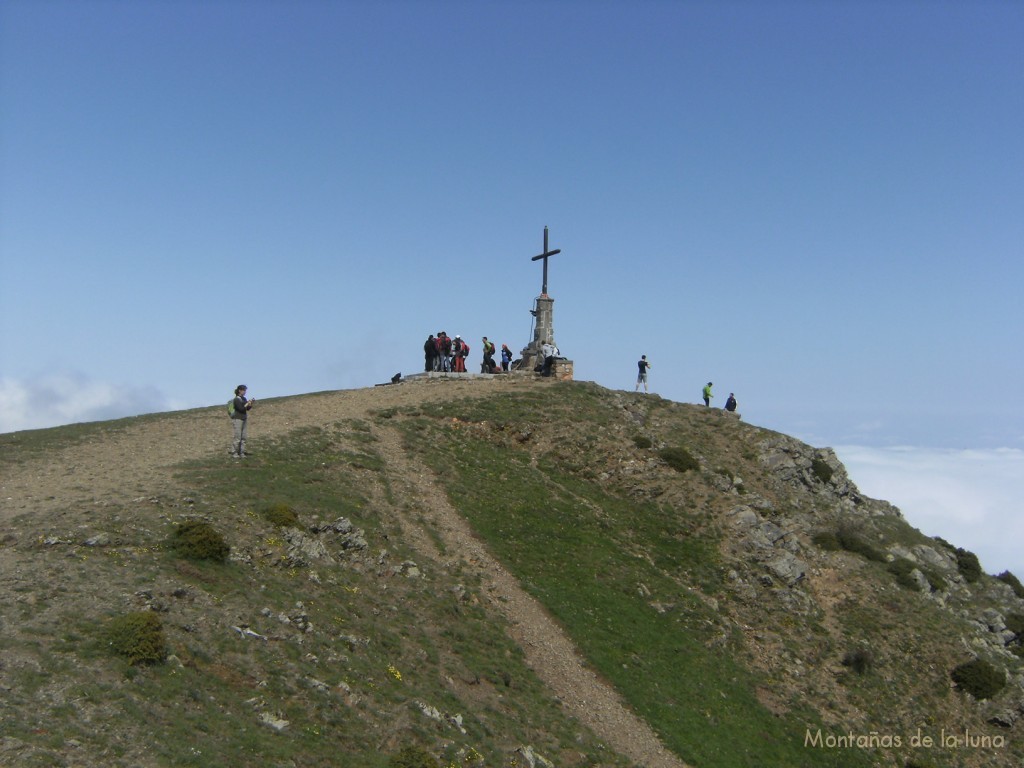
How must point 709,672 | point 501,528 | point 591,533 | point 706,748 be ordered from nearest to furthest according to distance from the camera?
point 706,748, point 709,672, point 501,528, point 591,533

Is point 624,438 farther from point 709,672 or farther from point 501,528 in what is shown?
point 709,672

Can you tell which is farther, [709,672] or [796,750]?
[709,672]

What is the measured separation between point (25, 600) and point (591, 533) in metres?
28.6

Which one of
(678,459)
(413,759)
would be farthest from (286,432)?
(413,759)

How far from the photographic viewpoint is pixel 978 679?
42531mm

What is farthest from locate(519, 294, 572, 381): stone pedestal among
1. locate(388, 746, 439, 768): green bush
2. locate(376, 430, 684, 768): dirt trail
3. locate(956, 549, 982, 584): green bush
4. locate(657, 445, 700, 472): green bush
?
locate(388, 746, 439, 768): green bush

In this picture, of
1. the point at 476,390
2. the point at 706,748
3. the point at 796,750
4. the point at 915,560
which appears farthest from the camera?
the point at 476,390

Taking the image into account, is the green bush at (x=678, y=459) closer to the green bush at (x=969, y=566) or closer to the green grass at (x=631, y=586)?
the green grass at (x=631, y=586)

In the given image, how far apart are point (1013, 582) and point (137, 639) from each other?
184 feet

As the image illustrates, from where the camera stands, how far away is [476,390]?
5978 centimetres

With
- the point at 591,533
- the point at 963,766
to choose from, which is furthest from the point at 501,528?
the point at 963,766

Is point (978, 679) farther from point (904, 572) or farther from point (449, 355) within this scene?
point (449, 355)

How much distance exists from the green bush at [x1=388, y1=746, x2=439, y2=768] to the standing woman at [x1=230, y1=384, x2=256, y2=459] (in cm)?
2038

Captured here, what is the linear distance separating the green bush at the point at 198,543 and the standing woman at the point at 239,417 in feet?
32.2
